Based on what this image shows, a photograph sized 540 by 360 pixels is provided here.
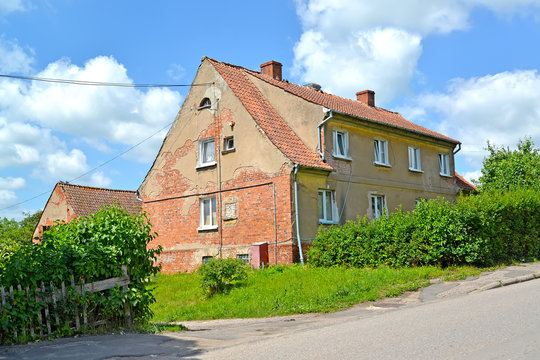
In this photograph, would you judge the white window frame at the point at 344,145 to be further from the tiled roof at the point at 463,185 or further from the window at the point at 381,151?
the tiled roof at the point at 463,185

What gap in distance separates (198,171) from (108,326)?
13356 mm

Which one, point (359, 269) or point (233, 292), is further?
point (359, 269)

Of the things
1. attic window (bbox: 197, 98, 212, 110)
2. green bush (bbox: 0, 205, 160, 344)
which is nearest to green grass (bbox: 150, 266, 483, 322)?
green bush (bbox: 0, 205, 160, 344)

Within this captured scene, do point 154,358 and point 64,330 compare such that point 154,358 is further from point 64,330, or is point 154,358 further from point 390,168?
point 390,168

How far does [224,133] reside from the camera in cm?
2211

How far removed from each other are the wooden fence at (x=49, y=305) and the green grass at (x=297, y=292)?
3473 mm

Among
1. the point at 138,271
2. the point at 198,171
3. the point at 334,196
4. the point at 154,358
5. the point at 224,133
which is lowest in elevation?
the point at 154,358

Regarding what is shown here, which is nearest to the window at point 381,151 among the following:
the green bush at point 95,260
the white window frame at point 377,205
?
the white window frame at point 377,205

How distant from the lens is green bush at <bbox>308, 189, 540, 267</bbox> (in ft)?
52.0

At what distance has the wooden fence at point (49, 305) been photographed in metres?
8.53

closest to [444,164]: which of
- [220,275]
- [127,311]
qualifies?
[220,275]

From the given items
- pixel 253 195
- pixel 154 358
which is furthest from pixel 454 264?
pixel 154 358

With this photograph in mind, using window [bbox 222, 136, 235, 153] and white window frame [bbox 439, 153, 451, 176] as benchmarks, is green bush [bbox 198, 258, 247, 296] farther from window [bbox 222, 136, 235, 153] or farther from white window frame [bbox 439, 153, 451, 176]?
white window frame [bbox 439, 153, 451, 176]

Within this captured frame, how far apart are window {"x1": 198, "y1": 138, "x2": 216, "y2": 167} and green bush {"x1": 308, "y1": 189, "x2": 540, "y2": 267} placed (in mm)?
6688
